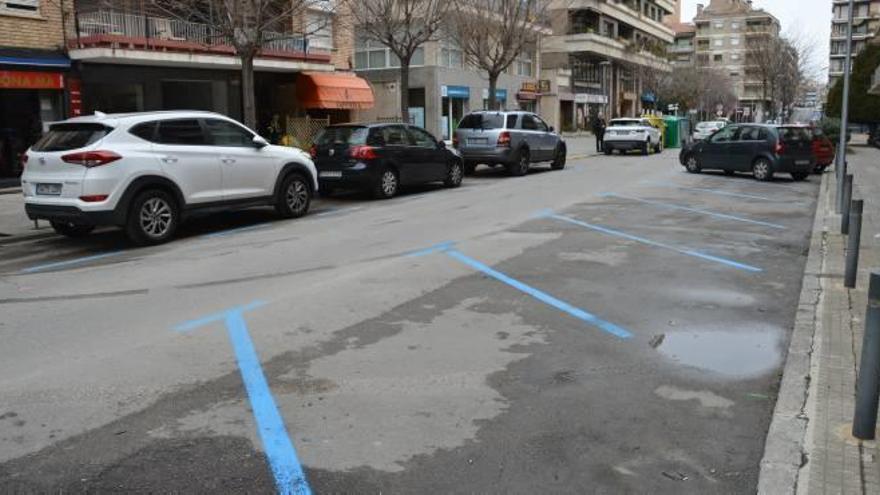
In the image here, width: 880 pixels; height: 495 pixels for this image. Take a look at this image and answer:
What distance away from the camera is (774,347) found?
19.2ft

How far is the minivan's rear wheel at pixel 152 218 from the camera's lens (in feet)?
33.8

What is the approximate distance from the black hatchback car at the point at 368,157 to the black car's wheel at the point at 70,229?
509 centimetres

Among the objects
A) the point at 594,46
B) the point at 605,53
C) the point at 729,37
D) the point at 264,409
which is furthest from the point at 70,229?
the point at 729,37

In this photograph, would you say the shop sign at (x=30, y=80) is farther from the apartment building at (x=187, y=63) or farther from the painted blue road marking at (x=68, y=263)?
the painted blue road marking at (x=68, y=263)

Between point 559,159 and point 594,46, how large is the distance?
38.7 meters

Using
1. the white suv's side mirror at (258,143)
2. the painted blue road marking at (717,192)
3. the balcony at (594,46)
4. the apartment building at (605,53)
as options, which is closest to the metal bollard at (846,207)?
the painted blue road marking at (717,192)

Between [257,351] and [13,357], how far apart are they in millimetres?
1672

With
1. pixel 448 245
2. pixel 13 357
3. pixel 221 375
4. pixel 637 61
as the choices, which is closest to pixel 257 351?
pixel 221 375

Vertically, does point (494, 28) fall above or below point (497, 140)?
above

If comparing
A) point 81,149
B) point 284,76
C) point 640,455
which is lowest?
point 640,455

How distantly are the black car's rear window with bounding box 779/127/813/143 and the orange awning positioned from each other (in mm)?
13607

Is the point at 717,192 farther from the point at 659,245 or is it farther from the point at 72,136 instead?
the point at 72,136

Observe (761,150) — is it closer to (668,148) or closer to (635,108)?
(668,148)

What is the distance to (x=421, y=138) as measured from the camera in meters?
17.0
